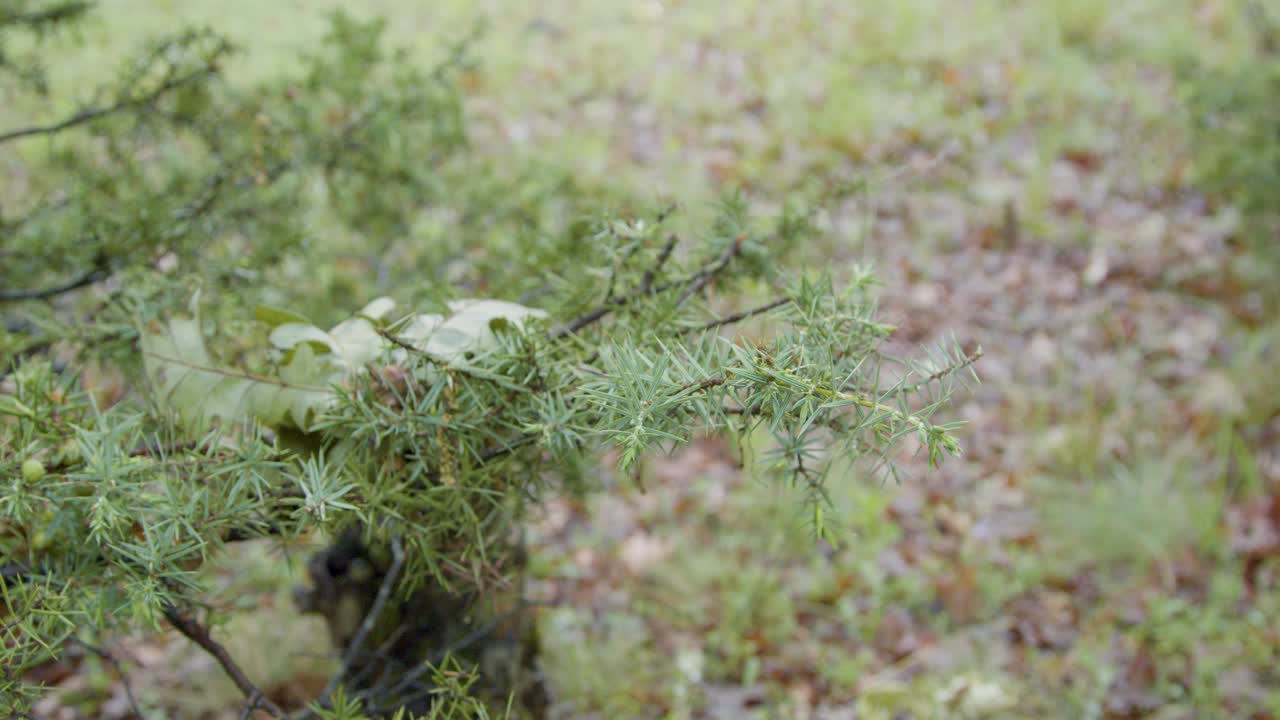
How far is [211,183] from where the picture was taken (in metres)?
1.87

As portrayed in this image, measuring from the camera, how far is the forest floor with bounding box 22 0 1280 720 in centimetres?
274

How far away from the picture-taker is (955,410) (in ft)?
12.9

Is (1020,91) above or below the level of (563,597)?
above

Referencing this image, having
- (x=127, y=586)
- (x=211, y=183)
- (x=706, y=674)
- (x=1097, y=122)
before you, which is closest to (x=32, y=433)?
(x=127, y=586)

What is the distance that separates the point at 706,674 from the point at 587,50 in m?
4.70

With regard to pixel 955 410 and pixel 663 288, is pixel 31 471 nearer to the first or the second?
pixel 663 288

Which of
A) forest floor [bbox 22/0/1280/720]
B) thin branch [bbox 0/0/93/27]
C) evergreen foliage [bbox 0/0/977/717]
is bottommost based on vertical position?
forest floor [bbox 22/0/1280/720]

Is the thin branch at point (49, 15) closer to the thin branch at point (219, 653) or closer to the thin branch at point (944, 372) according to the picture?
the thin branch at point (219, 653)

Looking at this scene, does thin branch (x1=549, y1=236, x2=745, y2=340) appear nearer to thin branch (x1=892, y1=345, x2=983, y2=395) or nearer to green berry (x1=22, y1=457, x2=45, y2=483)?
thin branch (x1=892, y1=345, x2=983, y2=395)

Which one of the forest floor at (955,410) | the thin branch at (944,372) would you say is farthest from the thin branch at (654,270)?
the thin branch at (944,372)

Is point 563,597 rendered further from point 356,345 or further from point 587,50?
A: point 587,50

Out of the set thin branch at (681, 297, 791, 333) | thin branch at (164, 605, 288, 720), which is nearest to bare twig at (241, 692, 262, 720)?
thin branch at (164, 605, 288, 720)

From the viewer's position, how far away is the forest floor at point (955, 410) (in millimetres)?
2744

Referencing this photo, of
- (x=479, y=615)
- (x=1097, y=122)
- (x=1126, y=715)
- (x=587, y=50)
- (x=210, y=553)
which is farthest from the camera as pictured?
(x=587, y=50)
